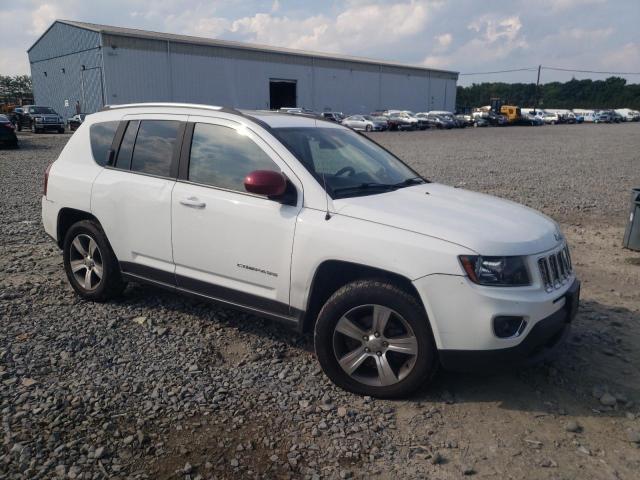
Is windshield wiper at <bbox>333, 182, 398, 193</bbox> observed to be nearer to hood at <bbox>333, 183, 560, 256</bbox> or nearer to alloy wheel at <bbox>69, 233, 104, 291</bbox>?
hood at <bbox>333, 183, 560, 256</bbox>

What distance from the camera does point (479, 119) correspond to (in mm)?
59062

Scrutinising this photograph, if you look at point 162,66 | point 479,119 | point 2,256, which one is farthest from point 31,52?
point 2,256

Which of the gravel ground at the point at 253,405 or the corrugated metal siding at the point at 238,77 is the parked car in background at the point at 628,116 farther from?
the gravel ground at the point at 253,405

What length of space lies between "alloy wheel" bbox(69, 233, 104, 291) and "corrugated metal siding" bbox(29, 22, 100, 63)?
37081mm

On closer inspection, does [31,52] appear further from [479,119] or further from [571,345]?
[571,345]

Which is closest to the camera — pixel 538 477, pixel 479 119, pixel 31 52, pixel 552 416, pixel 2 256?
pixel 538 477

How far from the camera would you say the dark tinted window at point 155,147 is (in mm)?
4500

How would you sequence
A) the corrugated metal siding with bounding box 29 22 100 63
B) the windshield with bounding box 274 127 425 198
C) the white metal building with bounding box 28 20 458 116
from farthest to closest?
the corrugated metal siding with bounding box 29 22 100 63 < the white metal building with bounding box 28 20 458 116 < the windshield with bounding box 274 127 425 198

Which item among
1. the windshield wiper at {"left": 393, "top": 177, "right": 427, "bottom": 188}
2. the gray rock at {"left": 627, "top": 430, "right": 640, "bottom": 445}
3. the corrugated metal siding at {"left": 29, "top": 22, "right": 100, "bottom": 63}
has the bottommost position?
the gray rock at {"left": 627, "top": 430, "right": 640, "bottom": 445}

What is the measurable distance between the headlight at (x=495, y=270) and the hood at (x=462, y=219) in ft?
0.16

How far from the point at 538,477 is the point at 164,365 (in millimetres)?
2594

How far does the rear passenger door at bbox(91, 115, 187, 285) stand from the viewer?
14.5 ft

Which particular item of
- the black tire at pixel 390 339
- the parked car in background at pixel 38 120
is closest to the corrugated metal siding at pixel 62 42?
the parked car in background at pixel 38 120

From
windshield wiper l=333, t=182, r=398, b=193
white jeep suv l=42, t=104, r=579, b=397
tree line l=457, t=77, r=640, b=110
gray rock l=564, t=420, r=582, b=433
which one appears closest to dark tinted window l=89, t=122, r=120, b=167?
white jeep suv l=42, t=104, r=579, b=397
